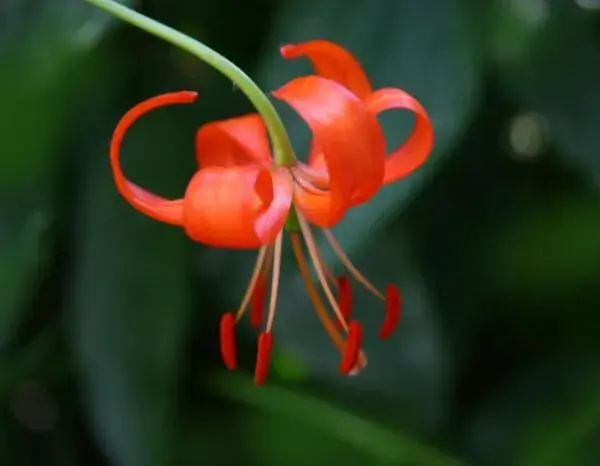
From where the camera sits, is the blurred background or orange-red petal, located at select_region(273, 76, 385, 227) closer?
orange-red petal, located at select_region(273, 76, 385, 227)

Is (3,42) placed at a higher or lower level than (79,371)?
higher

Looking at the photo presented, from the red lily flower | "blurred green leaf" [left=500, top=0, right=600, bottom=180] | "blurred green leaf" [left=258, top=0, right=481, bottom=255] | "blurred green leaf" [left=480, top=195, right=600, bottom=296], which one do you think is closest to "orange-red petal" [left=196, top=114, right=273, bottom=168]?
the red lily flower

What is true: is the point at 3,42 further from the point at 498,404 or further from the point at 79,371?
the point at 498,404

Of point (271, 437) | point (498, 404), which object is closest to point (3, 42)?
point (271, 437)

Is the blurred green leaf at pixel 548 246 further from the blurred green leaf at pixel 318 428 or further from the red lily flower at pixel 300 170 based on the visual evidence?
the red lily flower at pixel 300 170

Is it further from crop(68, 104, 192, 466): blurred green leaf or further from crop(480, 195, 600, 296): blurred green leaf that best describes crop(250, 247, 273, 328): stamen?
crop(480, 195, 600, 296): blurred green leaf

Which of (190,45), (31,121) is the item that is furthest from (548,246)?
(190,45)
